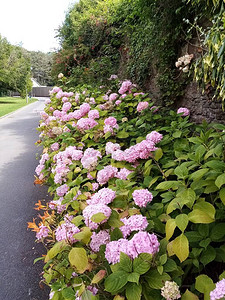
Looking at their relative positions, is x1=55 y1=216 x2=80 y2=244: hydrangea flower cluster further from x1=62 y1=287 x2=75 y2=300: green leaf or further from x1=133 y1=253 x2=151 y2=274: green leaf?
x1=133 y1=253 x2=151 y2=274: green leaf

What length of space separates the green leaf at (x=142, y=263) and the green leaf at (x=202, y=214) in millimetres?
278

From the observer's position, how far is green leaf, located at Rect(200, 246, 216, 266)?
1.17 metres

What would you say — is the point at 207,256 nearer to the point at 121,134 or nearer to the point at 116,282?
the point at 116,282

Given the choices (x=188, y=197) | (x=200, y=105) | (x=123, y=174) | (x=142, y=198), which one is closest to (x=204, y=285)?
(x=188, y=197)

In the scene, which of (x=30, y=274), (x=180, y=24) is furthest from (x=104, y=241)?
(x=180, y=24)

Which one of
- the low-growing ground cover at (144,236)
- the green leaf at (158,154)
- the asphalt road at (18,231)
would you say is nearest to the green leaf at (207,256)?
the low-growing ground cover at (144,236)

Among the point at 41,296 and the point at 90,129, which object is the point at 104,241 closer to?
the point at 41,296

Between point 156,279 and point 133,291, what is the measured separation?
4.3 inches

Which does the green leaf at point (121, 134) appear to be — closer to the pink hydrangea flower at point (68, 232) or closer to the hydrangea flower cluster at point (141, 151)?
the hydrangea flower cluster at point (141, 151)

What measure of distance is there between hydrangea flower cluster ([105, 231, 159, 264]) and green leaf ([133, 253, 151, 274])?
2 centimetres

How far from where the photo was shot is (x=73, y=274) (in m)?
1.37

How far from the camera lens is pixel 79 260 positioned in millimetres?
1121

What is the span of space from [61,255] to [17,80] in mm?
37339

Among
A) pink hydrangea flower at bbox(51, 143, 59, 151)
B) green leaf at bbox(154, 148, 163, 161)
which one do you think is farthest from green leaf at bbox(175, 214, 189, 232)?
pink hydrangea flower at bbox(51, 143, 59, 151)
